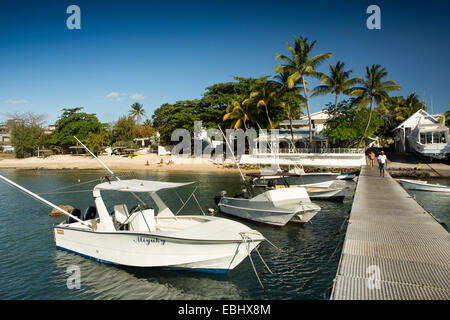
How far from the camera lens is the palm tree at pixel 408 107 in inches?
2196

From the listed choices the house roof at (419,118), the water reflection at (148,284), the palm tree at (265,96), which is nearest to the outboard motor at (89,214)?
the water reflection at (148,284)

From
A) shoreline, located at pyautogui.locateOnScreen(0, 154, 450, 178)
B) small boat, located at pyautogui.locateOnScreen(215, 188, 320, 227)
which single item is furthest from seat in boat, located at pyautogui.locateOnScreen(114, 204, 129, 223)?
shoreline, located at pyautogui.locateOnScreen(0, 154, 450, 178)

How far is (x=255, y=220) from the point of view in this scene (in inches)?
592

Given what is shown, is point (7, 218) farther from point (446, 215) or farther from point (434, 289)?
point (446, 215)

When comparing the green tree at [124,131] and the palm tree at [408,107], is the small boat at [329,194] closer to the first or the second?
the palm tree at [408,107]

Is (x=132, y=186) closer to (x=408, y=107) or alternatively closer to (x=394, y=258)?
(x=394, y=258)

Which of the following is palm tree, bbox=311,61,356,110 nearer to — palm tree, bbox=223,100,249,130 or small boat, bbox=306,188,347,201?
palm tree, bbox=223,100,249,130

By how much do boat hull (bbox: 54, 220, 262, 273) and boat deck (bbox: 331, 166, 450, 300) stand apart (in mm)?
2755

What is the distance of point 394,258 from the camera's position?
22.8ft

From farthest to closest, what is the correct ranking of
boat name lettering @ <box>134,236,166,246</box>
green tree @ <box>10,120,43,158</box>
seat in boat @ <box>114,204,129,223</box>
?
green tree @ <box>10,120,43,158</box> → seat in boat @ <box>114,204,129,223</box> → boat name lettering @ <box>134,236,166,246</box>

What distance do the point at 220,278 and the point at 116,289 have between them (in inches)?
124

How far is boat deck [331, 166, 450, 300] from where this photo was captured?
5500 millimetres

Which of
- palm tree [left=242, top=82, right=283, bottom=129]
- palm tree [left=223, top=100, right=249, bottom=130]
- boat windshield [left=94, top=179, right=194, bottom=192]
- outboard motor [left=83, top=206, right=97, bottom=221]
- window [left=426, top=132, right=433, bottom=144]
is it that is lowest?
outboard motor [left=83, top=206, right=97, bottom=221]
